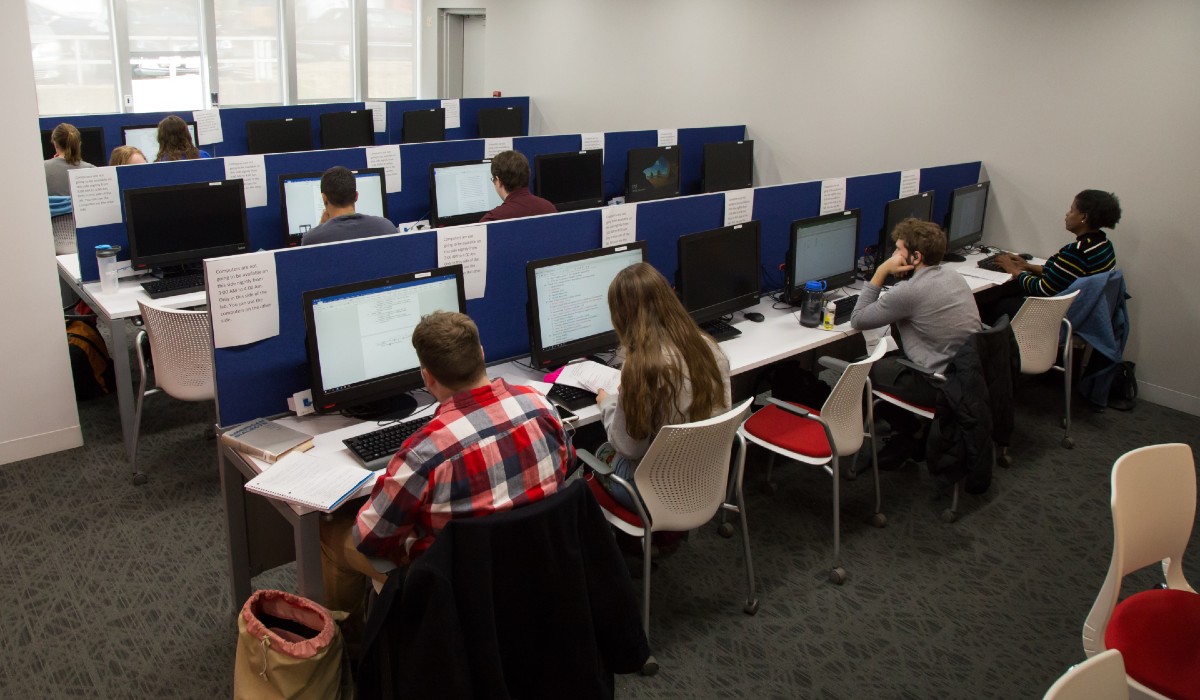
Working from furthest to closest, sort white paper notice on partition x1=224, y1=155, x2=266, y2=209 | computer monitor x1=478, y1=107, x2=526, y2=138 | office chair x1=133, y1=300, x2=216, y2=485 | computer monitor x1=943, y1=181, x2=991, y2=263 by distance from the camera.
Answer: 1. computer monitor x1=478, y1=107, x2=526, y2=138
2. computer monitor x1=943, y1=181, x2=991, y2=263
3. white paper notice on partition x1=224, y1=155, x2=266, y2=209
4. office chair x1=133, y1=300, x2=216, y2=485

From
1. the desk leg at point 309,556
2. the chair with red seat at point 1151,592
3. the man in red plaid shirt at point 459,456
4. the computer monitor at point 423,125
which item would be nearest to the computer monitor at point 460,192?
the computer monitor at point 423,125

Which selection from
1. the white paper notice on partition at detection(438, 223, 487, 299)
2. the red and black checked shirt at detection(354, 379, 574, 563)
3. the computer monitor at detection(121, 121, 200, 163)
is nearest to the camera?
the red and black checked shirt at detection(354, 379, 574, 563)

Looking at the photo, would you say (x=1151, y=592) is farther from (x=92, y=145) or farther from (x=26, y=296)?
(x=92, y=145)

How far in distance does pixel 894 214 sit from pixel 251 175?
10.6 feet

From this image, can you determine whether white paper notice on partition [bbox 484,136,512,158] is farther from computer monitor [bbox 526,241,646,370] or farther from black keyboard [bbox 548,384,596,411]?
black keyboard [bbox 548,384,596,411]

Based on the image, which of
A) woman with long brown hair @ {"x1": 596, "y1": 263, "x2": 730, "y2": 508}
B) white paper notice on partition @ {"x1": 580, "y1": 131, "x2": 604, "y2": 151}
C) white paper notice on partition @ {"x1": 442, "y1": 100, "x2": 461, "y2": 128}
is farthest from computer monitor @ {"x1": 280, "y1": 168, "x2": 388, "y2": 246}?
white paper notice on partition @ {"x1": 442, "y1": 100, "x2": 461, "y2": 128}

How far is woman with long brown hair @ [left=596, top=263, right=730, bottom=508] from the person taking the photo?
2.37 meters

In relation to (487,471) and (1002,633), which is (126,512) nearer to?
(487,471)

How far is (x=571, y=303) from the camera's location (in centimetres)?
300

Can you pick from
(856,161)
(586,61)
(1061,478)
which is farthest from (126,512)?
(586,61)

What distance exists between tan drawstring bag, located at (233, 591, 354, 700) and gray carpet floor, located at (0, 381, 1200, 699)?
444 mm

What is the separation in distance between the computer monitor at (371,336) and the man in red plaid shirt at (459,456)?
0.57 meters

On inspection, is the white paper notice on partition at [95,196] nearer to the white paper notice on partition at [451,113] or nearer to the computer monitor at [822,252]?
the computer monitor at [822,252]

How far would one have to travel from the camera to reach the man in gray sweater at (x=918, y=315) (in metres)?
3.38
